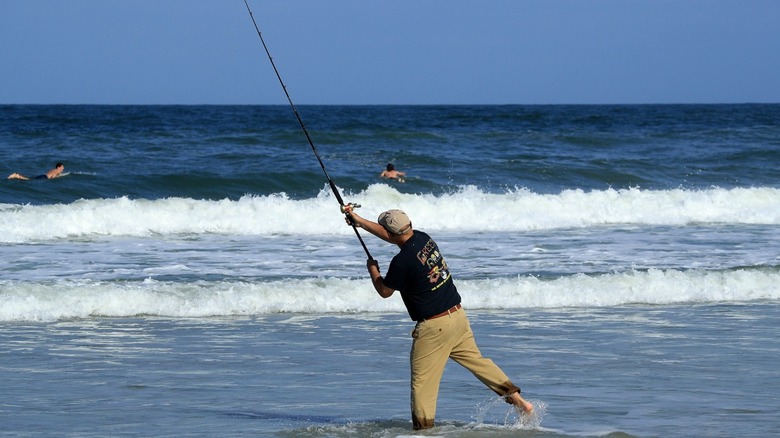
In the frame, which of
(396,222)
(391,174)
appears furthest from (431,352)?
(391,174)

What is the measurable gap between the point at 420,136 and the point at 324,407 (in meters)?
28.3

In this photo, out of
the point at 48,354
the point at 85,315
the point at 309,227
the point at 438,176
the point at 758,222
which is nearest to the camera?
the point at 48,354

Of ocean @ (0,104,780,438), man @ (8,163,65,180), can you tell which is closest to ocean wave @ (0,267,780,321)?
ocean @ (0,104,780,438)

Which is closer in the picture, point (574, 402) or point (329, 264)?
point (574, 402)

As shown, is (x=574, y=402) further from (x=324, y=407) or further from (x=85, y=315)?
(x=85, y=315)

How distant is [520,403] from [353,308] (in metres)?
4.59

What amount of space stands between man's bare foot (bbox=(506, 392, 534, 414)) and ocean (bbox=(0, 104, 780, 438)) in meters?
0.13

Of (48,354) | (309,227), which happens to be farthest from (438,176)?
(48,354)

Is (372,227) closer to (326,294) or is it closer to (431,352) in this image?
(431,352)

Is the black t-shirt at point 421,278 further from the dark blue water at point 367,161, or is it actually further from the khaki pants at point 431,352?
the dark blue water at point 367,161

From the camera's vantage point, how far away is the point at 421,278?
19.4ft

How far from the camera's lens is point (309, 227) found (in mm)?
17328

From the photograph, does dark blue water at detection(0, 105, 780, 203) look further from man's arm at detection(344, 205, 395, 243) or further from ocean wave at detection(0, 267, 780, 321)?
man's arm at detection(344, 205, 395, 243)

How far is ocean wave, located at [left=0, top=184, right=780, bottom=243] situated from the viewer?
54.2 feet
